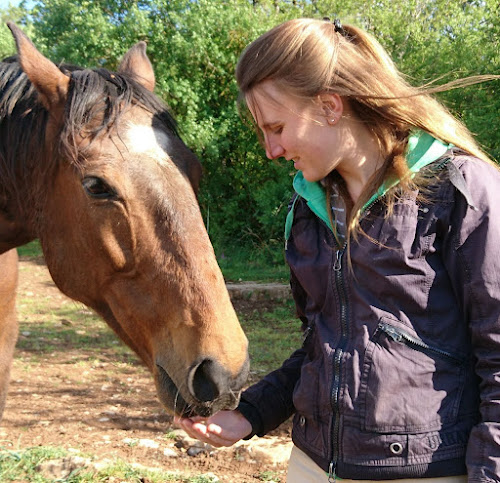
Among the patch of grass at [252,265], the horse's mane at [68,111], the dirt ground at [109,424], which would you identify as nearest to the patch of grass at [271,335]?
the dirt ground at [109,424]

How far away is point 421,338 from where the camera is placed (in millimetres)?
1476

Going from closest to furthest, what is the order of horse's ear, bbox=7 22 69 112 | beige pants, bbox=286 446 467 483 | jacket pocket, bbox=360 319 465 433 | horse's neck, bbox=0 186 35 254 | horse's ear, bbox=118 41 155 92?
1. jacket pocket, bbox=360 319 465 433
2. beige pants, bbox=286 446 467 483
3. horse's ear, bbox=7 22 69 112
4. horse's neck, bbox=0 186 35 254
5. horse's ear, bbox=118 41 155 92

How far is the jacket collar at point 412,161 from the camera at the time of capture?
1524 millimetres

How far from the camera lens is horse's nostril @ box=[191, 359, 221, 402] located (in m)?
1.81

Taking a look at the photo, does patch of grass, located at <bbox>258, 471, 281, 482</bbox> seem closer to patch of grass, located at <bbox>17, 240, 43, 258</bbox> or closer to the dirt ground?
the dirt ground

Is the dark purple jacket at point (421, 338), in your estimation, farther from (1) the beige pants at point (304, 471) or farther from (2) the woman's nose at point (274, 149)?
(2) the woman's nose at point (274, 149)

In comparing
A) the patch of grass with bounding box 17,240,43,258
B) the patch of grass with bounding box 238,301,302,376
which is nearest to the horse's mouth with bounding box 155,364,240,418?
the patch of grass with bounding box 238,301,302,376

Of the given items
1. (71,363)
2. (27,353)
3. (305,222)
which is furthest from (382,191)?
(27,353)

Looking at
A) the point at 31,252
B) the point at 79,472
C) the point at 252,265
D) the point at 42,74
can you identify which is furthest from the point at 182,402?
the point at 31,252

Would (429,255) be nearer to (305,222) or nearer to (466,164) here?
(466,164)

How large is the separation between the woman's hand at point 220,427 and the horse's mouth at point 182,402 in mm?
30

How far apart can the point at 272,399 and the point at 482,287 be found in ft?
2.69

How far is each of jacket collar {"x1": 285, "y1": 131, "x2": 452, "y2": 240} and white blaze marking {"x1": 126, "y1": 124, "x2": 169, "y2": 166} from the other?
597 mm

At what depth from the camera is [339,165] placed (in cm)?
166
